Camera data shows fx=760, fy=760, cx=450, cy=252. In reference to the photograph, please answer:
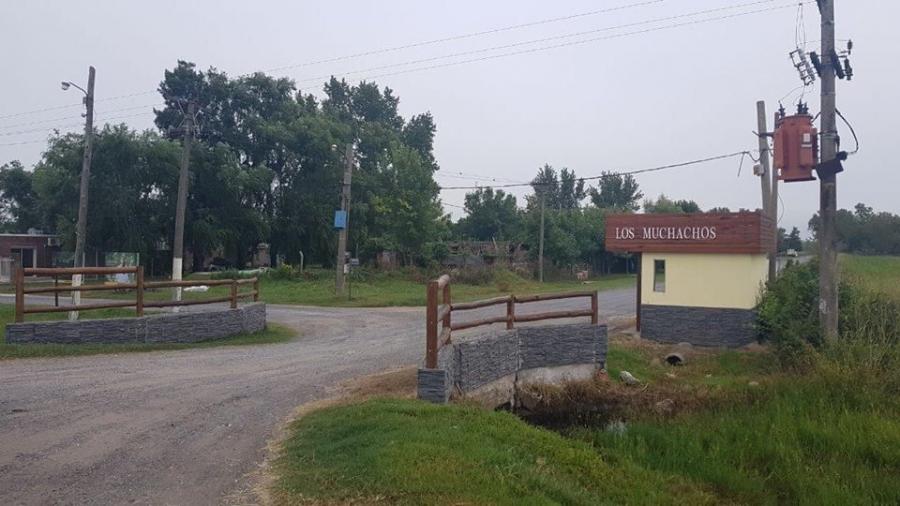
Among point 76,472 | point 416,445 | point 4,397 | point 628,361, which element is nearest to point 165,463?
point 76,472

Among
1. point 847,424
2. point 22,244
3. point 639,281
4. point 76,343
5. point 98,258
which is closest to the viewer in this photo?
point 847,424

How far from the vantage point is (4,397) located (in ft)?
32.6

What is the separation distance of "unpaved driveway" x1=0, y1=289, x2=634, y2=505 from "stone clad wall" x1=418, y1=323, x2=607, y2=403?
76.0 inches

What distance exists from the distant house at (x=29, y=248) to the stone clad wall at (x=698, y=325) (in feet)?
132

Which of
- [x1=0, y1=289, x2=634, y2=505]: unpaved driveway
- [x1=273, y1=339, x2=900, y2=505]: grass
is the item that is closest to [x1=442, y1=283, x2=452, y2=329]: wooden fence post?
[x1=273, y1=339, x2=900, y2=505]: grass

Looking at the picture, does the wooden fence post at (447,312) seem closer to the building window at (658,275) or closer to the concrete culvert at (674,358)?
the concrete culvert at (674,358)

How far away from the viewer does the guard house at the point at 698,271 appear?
18.3 meters

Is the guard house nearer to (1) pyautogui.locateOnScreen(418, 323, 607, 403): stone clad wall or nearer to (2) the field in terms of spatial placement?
(2) the field

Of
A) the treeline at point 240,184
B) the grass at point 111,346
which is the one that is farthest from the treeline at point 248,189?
the grass at point 111,346

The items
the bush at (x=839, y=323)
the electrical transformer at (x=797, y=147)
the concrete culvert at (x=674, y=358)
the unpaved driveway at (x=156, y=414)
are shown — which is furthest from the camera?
the concrete culvert at (x=674, y=358)

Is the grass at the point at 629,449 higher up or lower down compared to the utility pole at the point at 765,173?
lower down

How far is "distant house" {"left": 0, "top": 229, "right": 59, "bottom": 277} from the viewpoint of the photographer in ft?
154

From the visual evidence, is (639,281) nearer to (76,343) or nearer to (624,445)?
(624,445)

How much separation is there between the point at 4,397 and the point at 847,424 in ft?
37.2
